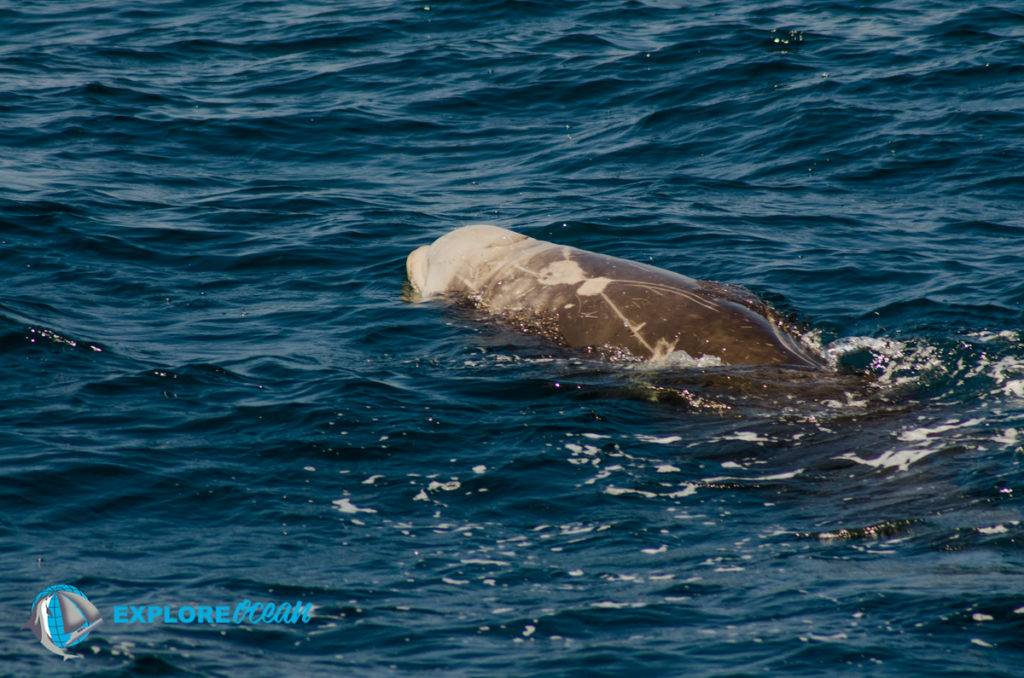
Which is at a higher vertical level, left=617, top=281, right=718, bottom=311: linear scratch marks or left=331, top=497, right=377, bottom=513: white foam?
left=617, top=281, right=718, bottom=311: linear scratch marks

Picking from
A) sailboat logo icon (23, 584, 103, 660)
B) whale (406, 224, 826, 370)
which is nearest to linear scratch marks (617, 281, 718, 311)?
whale (406, 224, 826, 370)

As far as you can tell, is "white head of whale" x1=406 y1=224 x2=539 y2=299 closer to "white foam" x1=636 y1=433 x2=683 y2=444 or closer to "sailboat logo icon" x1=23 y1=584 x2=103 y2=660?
"white foam" x1=636 y1=433 x2=683 y2=444

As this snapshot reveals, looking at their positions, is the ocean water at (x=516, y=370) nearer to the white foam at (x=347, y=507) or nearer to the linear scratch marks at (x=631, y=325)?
the white foam at (x=347, y=507)

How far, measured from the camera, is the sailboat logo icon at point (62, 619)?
19.8ft

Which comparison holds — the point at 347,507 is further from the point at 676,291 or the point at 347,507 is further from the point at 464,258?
the point at 464,258

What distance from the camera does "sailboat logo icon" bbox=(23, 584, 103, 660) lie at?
6.03m

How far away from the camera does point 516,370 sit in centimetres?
1018

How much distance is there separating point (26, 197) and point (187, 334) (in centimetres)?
490

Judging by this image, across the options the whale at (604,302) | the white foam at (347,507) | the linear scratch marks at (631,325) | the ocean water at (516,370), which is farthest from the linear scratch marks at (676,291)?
the white foam at (347,507)

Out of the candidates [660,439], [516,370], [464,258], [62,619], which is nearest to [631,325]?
[516,370]

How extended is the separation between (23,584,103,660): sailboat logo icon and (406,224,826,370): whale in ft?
17.1

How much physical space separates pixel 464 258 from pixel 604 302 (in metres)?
2.24

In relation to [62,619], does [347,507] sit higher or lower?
lower

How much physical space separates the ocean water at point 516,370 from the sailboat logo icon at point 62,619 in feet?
0.29
